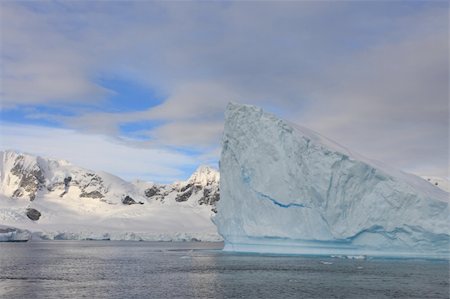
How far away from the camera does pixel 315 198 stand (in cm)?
4338

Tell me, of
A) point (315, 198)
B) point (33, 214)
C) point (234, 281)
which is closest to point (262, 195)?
point (315, 198)

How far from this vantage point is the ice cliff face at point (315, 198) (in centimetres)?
4050

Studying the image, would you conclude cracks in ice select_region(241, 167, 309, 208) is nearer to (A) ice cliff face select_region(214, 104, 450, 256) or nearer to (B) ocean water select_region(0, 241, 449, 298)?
(A) ice cliff face select_region(214, 104, 450, 256)

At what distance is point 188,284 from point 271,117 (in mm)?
18448

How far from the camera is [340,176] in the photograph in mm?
42531

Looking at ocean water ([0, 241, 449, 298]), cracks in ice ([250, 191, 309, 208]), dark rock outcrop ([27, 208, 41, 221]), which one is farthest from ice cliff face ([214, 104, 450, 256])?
dark rock outcrop ([27, 208, 41, 221])

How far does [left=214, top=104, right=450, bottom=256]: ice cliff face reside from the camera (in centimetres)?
4050

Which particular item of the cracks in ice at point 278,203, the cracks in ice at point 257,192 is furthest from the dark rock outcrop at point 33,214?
the cracks in ice at point 278,203

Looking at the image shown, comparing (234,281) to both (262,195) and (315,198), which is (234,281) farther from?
(262,195)

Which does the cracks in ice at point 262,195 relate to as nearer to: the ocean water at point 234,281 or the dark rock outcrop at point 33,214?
the ocean water at point 234,281

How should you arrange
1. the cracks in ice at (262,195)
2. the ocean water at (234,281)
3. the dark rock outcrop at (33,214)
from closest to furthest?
the ocean water at (234,281), the cracks in ice at (262,195), the dark rock outcrop at (33,214)

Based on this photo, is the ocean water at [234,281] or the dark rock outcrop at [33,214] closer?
the ocean water at [234,281]

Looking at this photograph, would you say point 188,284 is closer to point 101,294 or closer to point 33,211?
point 101,294

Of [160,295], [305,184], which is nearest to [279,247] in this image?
[305,184]
